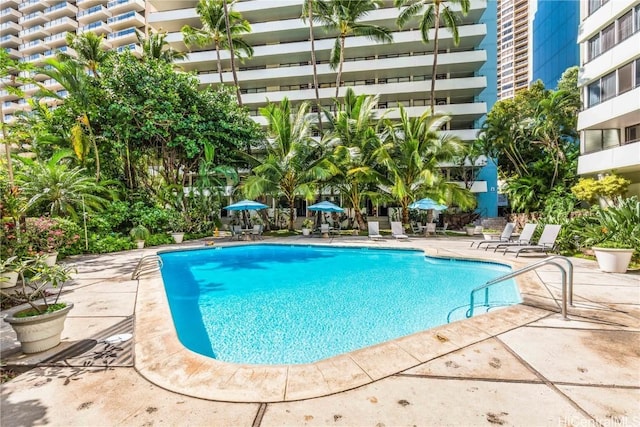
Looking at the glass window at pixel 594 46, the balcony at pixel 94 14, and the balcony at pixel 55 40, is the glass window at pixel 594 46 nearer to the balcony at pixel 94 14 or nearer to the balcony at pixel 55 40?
the balcony at pixel 94 14

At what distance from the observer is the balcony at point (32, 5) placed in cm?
4978

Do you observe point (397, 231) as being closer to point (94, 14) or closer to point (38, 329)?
point (38, 329)

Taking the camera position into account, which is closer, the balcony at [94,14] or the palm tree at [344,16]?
the palm tree at [344,16]

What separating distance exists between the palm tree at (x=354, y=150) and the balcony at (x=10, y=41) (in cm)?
6681

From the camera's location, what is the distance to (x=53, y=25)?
48.2 meters

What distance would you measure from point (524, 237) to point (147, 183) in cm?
1945

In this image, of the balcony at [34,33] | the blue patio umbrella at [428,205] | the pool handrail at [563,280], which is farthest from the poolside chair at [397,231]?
the balcony at [34,33]

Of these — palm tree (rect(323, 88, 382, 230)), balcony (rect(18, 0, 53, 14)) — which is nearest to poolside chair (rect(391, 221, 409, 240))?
palm tree (rect(323, 88, 382, 230))

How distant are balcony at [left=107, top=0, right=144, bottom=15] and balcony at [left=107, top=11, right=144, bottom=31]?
44.9 inches

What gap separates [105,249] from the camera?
12.2 metres

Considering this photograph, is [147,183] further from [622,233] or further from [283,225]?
[622,233]

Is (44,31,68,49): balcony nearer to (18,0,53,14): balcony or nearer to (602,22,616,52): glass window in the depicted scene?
(18,0,53,14): balcony

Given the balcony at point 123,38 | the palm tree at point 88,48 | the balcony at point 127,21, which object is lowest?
the palm tree at point 88,48

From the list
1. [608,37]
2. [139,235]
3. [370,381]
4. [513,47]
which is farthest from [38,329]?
[513,47]
